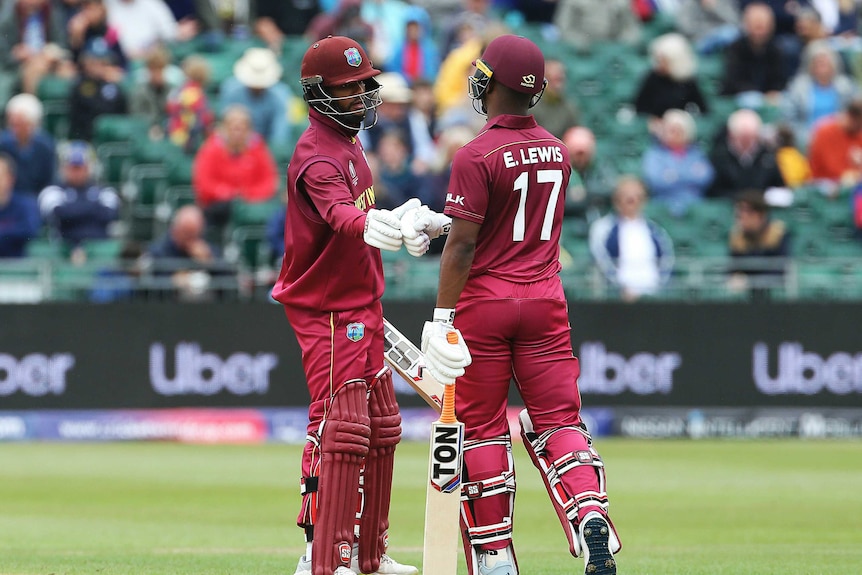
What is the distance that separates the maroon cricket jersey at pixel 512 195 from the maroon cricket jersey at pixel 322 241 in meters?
0.46

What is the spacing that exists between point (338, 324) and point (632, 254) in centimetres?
890

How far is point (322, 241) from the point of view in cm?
671

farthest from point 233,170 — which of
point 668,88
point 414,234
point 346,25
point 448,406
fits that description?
point 414,234

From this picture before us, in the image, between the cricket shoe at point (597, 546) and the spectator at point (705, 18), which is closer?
the cricket shoe at point (597, 546)

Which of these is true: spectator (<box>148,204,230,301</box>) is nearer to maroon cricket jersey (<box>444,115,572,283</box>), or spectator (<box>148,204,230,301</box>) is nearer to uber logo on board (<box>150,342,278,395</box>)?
uber logo on board (<box>150,342,278,395</box>)

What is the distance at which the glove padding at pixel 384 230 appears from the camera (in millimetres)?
6094

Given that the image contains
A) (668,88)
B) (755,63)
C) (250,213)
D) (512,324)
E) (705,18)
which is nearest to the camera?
(512,324)

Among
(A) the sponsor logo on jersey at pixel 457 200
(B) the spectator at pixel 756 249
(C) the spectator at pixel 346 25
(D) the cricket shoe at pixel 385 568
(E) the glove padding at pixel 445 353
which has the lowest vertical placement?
(D) the cricket shoe at pixel 385 568

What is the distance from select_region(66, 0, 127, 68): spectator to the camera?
18453 millimetres

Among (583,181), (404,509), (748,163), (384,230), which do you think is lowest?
(404,509)

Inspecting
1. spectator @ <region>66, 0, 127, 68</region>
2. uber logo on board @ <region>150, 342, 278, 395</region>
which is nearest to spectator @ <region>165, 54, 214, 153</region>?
spectator @ <region>66, 0, 127, 68</region>

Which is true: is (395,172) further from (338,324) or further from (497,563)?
(497,563)

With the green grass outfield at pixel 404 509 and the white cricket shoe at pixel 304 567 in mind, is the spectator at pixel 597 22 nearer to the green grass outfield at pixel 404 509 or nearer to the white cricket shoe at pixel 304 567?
the green grass outfield at pixel 404 509

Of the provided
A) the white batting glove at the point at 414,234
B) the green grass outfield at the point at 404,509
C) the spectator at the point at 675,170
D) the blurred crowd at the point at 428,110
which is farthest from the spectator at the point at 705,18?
the white batting glove at the point at 414,234
